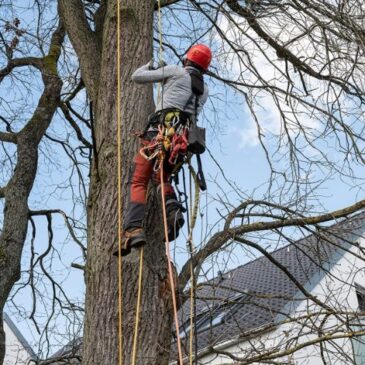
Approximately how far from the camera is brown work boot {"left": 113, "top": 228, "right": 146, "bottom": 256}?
3.59 m

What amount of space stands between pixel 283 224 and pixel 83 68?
183cm

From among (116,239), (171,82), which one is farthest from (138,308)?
(171,82)

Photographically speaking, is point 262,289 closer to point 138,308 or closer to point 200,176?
point 200,176

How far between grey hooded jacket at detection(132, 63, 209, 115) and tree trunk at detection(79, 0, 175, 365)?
0.26m

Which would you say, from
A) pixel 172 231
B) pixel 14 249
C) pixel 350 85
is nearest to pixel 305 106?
pixel 350 85

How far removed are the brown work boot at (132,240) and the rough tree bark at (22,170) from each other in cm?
220

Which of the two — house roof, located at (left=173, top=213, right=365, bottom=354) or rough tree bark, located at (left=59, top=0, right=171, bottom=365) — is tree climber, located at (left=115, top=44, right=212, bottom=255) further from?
house roof, located at (left=173, top=213, right=365, bottom=354)

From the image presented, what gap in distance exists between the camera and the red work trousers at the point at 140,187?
12.2 feet

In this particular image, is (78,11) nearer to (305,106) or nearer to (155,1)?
(155,1)

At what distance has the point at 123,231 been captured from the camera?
3732 mm

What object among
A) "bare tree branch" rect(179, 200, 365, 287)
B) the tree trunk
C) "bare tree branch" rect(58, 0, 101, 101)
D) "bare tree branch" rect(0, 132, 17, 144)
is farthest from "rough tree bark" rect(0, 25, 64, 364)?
"bare tree branch" rect(179, 200, 365, 287)

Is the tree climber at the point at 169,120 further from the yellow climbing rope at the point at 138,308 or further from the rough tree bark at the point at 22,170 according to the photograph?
the rough tree bark at the point at 22,170

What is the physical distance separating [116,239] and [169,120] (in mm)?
776

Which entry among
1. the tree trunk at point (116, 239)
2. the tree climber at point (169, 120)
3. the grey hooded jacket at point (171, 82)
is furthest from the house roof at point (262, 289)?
the grey hooded jacket at point (171, 82)
